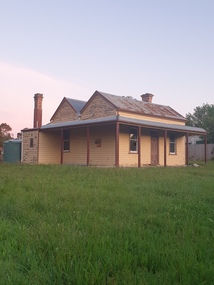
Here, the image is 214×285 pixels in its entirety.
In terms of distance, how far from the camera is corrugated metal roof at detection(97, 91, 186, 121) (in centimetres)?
2067

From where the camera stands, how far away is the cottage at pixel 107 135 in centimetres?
→ 1981

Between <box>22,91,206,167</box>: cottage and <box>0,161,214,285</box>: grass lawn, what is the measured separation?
1154cm

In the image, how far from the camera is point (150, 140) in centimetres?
2178

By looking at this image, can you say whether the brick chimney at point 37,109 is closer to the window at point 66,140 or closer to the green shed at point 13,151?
the green shed at point 13,151

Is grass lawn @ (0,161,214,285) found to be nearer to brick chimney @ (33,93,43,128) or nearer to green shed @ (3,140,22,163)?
green shed @ (3,140,22,163)

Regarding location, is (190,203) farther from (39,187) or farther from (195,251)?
(39,187)

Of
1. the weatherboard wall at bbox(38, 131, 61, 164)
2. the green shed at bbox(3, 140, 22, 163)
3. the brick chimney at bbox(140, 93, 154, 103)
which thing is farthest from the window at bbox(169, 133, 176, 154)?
the green shed at bbox(3, 140, 22, 163)

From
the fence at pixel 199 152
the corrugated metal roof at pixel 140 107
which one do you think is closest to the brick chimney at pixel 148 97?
the corrugated metal roof at pixel 140 107

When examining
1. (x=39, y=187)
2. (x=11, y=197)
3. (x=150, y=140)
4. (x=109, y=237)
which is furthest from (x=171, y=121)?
(x=109, y=237)

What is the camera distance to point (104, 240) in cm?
390

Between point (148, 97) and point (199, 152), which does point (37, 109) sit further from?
point (199, 152)

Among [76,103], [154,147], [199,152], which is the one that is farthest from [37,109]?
[199,152]

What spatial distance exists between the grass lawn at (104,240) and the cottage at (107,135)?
1154 centimetres

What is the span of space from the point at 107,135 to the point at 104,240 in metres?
16.3
